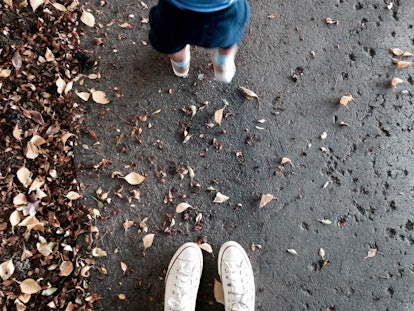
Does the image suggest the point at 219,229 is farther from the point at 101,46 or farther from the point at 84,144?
the point at 101,46

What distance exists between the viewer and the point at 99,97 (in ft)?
6.88

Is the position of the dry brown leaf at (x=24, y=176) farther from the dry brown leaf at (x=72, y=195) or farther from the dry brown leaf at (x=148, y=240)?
the dry brown leaf at (x=148, y=240)

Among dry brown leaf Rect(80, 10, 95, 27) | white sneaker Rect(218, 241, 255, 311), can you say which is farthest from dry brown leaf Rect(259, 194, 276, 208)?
dry brown leaf Rect(80, 10, 95, 27)

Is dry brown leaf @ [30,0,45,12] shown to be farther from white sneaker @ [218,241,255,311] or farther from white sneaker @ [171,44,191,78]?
white sneaker @ [218,241,255,311]

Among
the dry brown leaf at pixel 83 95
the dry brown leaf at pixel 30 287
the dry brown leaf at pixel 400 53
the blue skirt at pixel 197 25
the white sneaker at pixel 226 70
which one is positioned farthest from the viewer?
the dry brown leaf at pixel 400 53

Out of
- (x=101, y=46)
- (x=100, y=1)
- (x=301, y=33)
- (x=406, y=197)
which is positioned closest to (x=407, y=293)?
(x=406, y=197)

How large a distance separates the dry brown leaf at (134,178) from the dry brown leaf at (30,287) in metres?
0.60

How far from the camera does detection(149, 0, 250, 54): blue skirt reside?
138 centimetres

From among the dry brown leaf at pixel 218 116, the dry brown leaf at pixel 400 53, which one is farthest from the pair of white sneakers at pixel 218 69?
the dry brown leaf at pixel 400 53

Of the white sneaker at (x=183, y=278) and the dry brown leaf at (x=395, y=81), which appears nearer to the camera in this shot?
the white sneaker at (x=183, y=278)

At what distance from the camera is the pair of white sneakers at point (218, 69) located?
1.97m

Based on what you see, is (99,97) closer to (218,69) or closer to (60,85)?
(60,85)

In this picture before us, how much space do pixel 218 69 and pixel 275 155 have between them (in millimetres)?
498

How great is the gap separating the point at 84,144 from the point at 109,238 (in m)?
0.46
